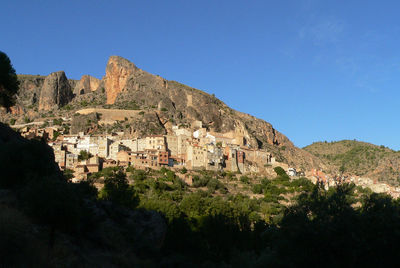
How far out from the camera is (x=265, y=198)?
2648 inches

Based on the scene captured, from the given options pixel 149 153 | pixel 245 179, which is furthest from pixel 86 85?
pixel 245 179

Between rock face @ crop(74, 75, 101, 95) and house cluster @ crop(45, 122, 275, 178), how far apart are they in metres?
62.6

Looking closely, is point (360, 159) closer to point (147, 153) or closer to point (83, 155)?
point (147, 153)

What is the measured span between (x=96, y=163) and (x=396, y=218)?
189ft

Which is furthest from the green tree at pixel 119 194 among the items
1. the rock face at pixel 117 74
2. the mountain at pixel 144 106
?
the rock face at pixel 117 74

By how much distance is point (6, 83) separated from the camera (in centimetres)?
3781

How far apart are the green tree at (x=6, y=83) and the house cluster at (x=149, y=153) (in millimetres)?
31794

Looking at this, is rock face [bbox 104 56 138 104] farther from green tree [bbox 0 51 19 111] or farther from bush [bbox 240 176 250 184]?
green tree [bbox 0 51 19 111]

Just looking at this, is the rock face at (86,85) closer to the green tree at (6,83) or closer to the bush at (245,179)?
the bush at (245,179)

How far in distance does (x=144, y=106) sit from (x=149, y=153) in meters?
40.1

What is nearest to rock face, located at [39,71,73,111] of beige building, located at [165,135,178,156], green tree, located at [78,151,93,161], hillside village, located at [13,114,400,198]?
hillside village, located at [13,114,400,198]

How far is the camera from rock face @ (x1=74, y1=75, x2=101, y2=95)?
492 feet

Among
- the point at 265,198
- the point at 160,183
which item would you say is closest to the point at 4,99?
the point at 160,183

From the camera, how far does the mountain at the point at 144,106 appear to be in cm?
10644
